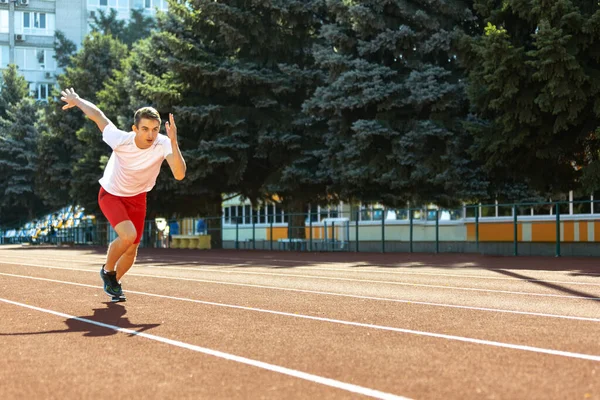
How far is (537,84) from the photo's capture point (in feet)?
74.6

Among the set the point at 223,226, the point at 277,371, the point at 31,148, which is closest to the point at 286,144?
the point at 223,226

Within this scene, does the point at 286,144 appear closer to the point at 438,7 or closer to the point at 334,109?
the point at 334,109

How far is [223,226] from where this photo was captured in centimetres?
3903

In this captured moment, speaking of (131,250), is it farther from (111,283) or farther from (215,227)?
(215,227)

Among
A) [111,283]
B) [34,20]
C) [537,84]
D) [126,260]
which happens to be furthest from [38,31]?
[126,260]

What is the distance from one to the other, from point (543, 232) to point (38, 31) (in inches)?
2987

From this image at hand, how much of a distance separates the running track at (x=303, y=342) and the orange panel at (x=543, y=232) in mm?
13004

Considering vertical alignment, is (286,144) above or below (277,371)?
above

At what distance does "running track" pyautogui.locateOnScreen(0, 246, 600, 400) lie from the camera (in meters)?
5.29

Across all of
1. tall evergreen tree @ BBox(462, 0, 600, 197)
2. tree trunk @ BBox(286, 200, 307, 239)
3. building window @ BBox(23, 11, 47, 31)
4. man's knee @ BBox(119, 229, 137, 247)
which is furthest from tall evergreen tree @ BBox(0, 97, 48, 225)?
man's knee @ BBox(119, 229, 137, 247)

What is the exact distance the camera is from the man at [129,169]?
9.53m

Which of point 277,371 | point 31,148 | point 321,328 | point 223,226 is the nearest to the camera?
point 277,371

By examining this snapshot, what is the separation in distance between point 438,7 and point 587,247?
841cm

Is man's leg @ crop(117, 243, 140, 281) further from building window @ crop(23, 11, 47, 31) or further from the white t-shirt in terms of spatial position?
building window @ crop(23, 11, 47, 31)
